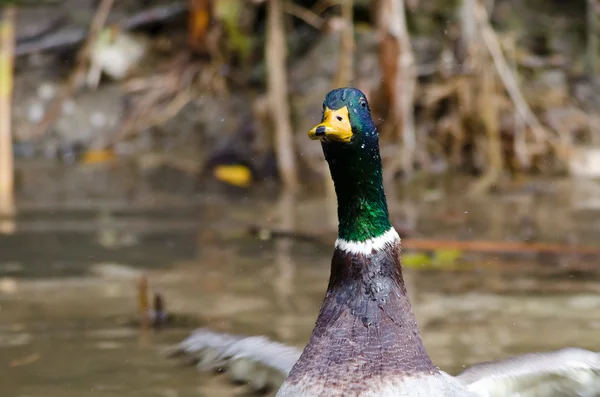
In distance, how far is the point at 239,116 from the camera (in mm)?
8977

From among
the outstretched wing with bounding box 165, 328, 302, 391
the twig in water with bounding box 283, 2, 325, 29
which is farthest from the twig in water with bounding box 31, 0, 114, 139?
the outstretched wing with bounding box 165, 328, 302, 391

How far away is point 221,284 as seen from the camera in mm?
5301

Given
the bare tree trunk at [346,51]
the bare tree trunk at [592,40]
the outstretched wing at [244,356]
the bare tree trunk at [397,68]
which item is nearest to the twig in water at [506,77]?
the bare tree trunk at [397,68]

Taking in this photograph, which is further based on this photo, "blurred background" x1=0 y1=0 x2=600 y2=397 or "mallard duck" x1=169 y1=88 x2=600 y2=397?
"blurred background" x1=0 y1=0 x2=600 y2=397

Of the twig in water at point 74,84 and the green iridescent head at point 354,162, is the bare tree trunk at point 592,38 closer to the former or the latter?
the twig in water at point 74,84

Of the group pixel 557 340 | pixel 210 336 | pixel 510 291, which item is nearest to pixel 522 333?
pixel 557 340

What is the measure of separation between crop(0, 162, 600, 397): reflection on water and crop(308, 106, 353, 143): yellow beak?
47.9 inches

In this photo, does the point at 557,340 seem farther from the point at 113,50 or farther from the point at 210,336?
the point at 113,50

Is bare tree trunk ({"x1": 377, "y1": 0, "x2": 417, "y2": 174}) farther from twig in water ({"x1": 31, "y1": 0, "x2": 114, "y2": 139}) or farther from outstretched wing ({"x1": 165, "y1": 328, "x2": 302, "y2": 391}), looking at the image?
outstretched wing ({"x1": 165, "y1": 328, "x2": 302, "y2": 391})

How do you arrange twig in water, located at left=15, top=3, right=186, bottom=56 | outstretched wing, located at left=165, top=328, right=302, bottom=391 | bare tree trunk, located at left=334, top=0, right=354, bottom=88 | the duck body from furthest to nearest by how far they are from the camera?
twig in water, located at left=15, top=3, right=186, bottom=56
bare tree trunk, located at left=334, top=0, right=354, bottom=88
outstretched wing, located at left=165, top=328, right=302, bottom=391
the duck body

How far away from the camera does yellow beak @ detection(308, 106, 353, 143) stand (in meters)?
2.73

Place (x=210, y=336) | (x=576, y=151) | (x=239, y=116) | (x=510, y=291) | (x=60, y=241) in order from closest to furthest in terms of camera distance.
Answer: (x=210, y=336)
(x=510, y=291)
(x=60, y=241)
(x=576, y=151)
(x=239, y=116)

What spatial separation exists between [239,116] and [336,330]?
6294 mm

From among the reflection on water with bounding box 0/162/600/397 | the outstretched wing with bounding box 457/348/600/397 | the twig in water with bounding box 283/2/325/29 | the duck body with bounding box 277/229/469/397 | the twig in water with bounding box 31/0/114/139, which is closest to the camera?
the duck body with bounding box 277/229/469/397
